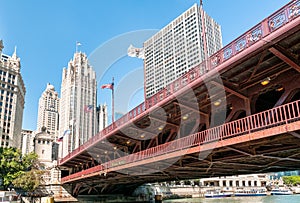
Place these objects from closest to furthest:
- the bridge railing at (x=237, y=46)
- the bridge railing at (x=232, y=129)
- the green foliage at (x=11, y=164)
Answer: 1. the bridge railing at (x=237, y=46)
2. the bridge railing at (x=232, y=129)
3. the green foliage at (x=11, y=164)

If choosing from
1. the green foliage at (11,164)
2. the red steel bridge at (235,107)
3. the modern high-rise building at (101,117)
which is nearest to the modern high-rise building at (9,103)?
the green foliage at (11,164)

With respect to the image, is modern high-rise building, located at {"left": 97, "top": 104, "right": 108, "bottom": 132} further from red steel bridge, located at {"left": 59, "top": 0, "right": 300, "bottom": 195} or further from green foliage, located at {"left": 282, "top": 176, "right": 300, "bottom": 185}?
red steel bridge, located at {"left": 59, "top": 0, "right": 300, "bottom": 195}

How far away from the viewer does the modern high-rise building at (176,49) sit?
74875mm

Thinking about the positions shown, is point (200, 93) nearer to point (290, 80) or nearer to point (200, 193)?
point (290, 80)

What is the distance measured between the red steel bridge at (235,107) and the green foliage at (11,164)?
43.0 metres

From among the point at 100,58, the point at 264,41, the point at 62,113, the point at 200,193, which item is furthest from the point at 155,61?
the point at 62,113

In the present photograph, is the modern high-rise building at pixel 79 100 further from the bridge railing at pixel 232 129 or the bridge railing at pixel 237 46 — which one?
the bridge railing at pixel 237 46

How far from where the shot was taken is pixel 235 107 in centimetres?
1745

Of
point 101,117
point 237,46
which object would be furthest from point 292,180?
point 237,46

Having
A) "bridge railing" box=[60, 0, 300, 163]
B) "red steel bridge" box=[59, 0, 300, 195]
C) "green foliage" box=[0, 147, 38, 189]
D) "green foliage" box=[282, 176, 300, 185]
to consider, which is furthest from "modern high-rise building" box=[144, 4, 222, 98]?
"green foliage" box=[282, 176, 300, 185]

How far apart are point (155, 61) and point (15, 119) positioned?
64363 millimetres

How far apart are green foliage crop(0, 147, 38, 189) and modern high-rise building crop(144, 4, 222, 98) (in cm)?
3252

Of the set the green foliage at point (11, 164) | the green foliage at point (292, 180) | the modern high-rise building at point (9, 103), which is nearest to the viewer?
the green foliage at point (11, 164)

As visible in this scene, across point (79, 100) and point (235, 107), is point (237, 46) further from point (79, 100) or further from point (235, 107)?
point (79, 100)
